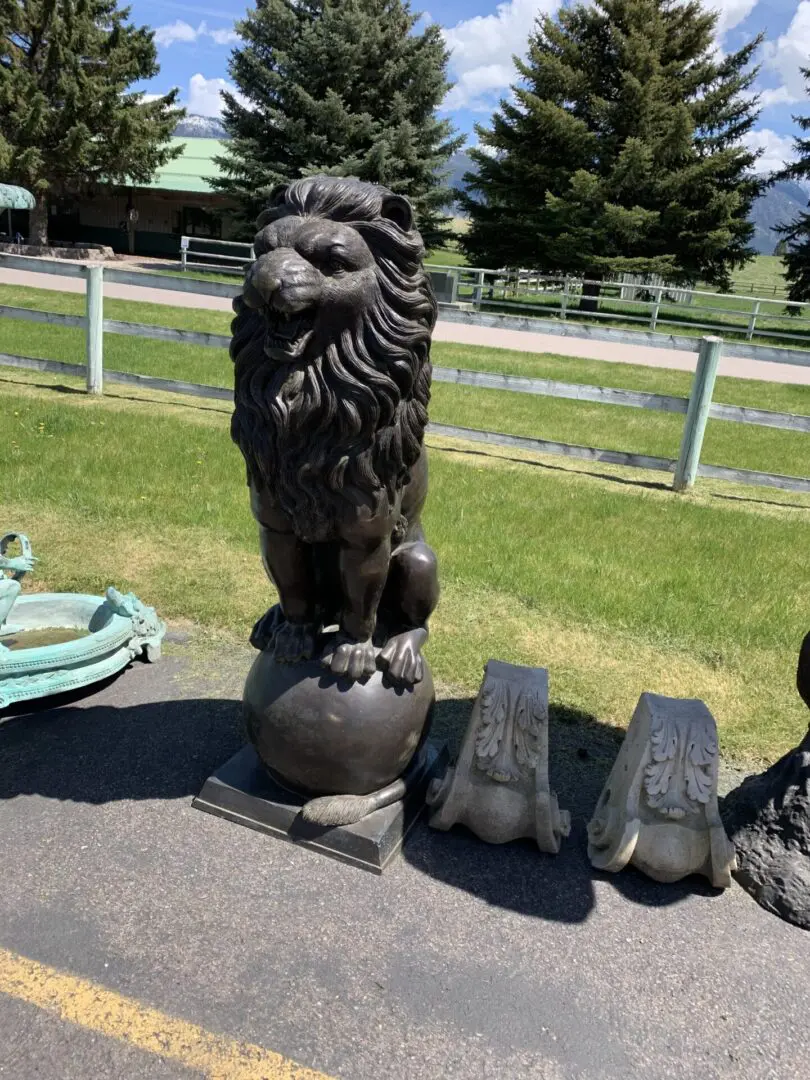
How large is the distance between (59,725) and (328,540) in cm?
174

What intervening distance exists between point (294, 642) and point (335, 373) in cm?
100

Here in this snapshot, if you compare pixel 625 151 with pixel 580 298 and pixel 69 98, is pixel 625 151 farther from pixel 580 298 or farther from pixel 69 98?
pixel 69 98

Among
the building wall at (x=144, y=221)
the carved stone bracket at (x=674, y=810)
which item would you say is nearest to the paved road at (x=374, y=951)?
the carved stone bracket at (x=674, y=810)

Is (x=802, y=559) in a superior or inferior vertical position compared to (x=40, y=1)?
inferior

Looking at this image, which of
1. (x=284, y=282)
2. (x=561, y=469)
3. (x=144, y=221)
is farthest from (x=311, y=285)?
(x=144, y=221)

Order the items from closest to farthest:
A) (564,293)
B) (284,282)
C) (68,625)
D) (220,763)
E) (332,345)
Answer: (284,282) < (332,345) < (220,763) < (68,625) < (564,293)

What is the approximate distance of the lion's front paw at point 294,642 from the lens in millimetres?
2809

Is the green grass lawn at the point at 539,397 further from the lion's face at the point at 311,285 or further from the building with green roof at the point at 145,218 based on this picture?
the building with green roof at the point at 145,218

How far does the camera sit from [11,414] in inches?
326

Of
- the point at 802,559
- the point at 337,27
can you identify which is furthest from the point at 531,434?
the point at 337,27

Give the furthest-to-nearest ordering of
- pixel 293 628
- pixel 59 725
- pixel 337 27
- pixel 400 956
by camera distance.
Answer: pixel 337 27 → pixel 59 725 → pixel 293 628 → pixel 400 956

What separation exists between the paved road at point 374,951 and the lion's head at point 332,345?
1.26 meters

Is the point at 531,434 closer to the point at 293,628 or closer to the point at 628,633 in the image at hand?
the point at 628,633

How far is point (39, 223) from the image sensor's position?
90.6 feet
